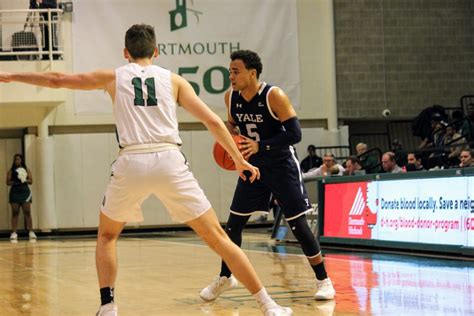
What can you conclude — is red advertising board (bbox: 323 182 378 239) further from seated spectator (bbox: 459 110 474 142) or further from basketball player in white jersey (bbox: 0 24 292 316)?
basketball player in white jersey (bbox: 0 24 292 316)

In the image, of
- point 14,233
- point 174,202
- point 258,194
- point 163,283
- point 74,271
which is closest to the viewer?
point 174,202

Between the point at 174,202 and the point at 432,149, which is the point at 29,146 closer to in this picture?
the point at 432,149

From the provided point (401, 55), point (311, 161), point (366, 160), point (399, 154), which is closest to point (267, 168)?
point (399, 154)

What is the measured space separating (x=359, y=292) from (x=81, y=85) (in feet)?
10.3

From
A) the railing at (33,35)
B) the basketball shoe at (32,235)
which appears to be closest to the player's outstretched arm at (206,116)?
the railing at (33,35)

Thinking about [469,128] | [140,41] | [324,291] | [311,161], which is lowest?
[324,291]

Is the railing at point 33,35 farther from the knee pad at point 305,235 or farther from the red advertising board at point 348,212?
the knee pad at point 305,235

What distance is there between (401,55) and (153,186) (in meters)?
19.3

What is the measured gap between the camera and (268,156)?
7250 millimetres

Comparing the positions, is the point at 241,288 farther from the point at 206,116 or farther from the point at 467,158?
the point at 467,158

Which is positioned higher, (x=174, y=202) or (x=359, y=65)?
(x=359, y=65)

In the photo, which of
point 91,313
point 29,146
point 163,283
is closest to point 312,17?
point 29,146

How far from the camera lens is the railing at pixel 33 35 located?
20578mm

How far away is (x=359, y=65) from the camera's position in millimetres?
23656
